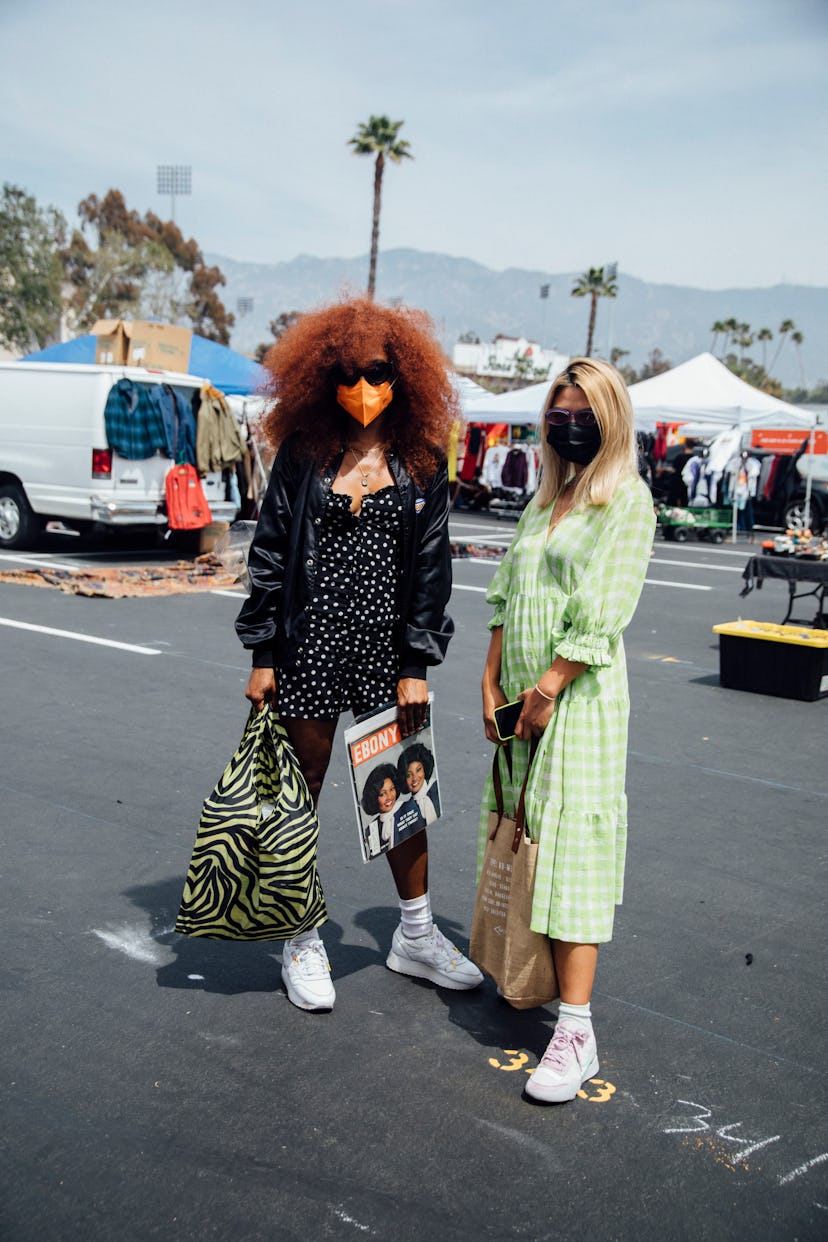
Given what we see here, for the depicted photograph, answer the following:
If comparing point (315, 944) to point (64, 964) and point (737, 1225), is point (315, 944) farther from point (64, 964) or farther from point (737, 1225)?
point (737, 1225)

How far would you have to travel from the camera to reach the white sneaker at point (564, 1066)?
9.27 ft

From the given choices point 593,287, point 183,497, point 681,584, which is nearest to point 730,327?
point 593,287

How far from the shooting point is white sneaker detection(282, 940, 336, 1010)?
3.26 metres

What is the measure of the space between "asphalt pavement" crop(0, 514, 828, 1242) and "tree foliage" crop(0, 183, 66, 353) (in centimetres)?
3983

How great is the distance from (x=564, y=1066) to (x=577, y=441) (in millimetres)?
1580

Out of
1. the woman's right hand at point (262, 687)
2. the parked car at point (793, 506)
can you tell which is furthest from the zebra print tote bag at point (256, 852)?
the parked car at point (793, 506)

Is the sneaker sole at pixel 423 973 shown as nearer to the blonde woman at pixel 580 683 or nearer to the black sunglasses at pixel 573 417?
the blonde woman at pixel 580 683

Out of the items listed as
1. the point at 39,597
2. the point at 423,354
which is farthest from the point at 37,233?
the point at 423,354

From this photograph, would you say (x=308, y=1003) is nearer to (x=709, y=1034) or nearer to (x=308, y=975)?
(x=308, y=975)

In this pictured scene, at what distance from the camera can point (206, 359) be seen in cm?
2119

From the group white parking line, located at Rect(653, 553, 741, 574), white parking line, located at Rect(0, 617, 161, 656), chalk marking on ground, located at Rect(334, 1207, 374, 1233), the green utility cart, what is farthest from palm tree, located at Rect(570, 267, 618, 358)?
chalk marking on ground, located at Rect(334, 1207, 374, 1233)

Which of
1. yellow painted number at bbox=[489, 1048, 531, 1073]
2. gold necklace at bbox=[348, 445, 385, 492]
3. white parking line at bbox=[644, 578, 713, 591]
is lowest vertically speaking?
yellow painted number at bbox=[489, 1048, 531, 1073]

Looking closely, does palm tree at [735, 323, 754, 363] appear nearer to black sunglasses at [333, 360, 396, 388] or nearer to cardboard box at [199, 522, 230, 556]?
cardboard box at [199, 522, 230, 556]

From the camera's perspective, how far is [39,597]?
10.6m
